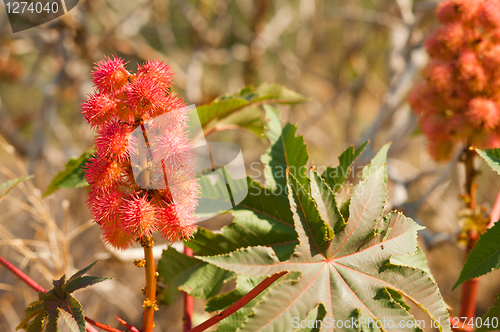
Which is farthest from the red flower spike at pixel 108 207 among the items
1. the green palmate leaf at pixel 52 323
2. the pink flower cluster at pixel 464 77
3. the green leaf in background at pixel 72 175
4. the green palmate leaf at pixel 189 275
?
the pink flower cluster at pixel 464 77

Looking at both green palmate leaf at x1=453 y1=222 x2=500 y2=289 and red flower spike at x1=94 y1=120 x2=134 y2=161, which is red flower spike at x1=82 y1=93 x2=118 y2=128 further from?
green palmate leaf at x1=453 y1=222 x2=500 y2=289

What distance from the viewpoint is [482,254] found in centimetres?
74

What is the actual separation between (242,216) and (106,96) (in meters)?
0.46

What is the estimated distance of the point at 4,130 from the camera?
242cm

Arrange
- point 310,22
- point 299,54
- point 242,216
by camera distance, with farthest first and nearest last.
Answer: point 299,54, point 310,22, point 242,216

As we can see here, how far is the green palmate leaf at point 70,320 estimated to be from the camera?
23.8 inches

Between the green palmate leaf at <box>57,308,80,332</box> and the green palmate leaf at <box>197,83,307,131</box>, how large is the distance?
667 mm

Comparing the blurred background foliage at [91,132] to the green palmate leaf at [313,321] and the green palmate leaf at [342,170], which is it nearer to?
the green palmate leaf at [342,170]

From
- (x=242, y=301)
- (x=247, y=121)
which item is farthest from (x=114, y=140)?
(x=247, y=121)

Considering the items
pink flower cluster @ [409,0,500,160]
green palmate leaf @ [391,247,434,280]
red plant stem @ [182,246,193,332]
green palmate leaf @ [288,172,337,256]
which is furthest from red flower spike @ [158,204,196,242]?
pink flower cluster @ [409,0,500,160]

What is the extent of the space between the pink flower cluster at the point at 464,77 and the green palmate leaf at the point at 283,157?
0.54 m

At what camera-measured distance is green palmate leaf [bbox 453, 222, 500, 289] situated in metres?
0.73

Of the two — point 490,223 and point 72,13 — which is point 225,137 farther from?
point 490,223

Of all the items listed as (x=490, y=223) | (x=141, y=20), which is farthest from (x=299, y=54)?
(x=490, y=223)
